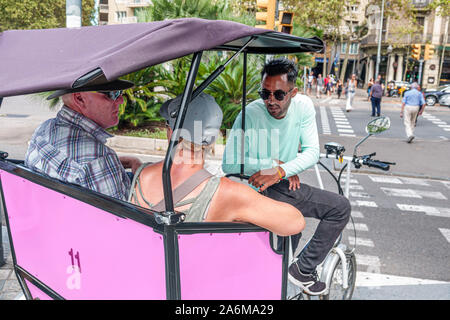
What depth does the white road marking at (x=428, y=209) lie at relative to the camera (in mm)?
6066

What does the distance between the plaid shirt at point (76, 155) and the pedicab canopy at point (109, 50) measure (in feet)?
1.38

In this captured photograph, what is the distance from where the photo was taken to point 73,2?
6691mm

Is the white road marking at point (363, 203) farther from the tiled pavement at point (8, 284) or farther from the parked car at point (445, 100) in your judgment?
the parked car at point (445, 100)

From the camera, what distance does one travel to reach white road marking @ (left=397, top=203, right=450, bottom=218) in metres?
6.07

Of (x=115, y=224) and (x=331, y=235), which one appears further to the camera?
(x=331, y=235)

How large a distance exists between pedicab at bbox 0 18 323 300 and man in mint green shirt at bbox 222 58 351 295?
1.76 ft

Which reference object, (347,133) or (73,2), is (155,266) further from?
(347,133)

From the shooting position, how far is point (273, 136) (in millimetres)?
2715

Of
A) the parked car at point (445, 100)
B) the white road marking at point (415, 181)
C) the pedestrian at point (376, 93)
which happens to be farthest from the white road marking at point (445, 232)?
the parked car at point (445, 100)

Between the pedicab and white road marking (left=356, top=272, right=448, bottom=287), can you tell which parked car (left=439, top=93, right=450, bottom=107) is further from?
the pedicab

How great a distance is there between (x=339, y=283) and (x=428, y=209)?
13.0ft

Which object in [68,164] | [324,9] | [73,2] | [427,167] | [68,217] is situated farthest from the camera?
[324,9]
